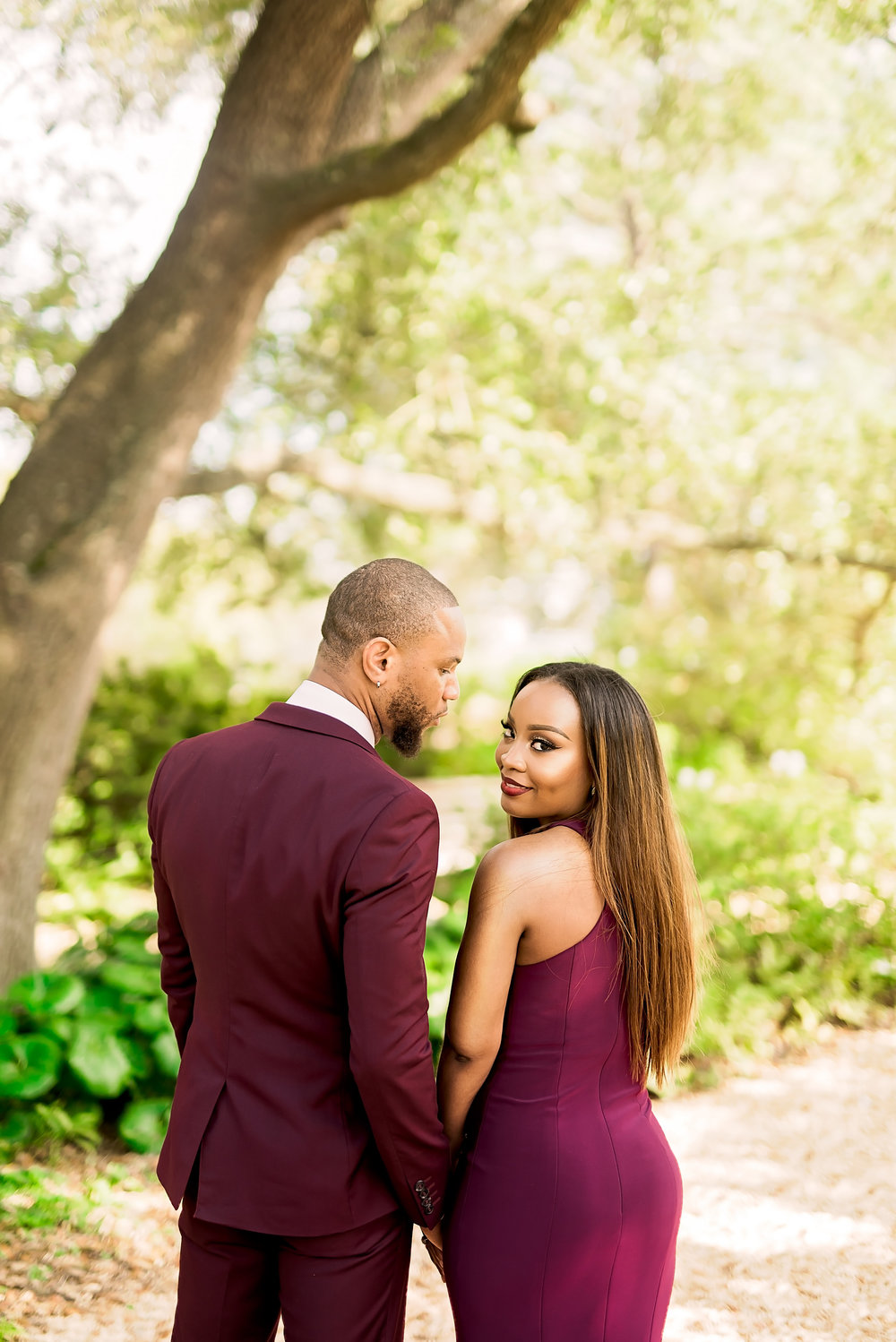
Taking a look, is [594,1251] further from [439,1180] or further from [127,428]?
[127,428]

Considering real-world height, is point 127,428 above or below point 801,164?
below

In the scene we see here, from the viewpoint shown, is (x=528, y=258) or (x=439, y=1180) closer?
(x=439, y=1180)

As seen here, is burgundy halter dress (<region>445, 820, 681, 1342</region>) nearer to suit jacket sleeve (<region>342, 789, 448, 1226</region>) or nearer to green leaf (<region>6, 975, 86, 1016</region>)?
suit jacket sleeve (<region>342, 789, 448, 1226</region>)

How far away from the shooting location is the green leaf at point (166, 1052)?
445 centimetres

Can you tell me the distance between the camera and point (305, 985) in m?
2.03

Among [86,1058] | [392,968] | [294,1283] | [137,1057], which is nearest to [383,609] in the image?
[392,968]

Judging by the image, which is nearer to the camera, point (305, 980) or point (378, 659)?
point (305, 980)

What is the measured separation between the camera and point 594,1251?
2.19 metres

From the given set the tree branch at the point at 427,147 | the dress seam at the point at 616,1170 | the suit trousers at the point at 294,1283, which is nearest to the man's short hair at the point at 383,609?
the dress seam at the point at 616,1170

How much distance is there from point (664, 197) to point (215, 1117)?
1180cm

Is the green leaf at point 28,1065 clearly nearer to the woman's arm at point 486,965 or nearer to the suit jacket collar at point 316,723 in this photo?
the woman's arm at point 486,965

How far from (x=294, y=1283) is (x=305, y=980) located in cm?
63

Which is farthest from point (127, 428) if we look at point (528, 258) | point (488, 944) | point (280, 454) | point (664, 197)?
point (664, 197)

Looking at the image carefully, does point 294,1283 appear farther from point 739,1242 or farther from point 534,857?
point 739,1242
